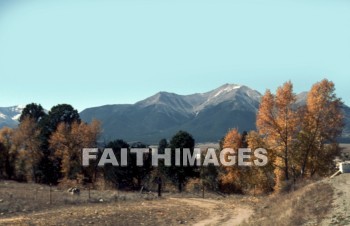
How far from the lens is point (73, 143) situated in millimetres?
80562

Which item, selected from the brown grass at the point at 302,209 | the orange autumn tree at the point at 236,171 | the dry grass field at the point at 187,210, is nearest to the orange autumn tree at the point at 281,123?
the dry grass field at the point at 187,210

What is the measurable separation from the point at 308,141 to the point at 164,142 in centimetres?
4358

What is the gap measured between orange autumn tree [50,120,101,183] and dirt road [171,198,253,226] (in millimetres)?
35647

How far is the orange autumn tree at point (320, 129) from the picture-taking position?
152ft

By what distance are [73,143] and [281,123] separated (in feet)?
156

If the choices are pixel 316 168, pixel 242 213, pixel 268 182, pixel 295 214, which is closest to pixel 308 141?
pixel 316 168

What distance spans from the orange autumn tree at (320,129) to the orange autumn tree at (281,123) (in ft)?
4.17

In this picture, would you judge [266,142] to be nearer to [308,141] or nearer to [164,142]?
[308,141]

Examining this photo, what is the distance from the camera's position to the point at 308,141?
155 ft

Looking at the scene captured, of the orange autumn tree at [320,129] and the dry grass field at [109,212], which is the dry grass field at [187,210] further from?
the orange autumn tree at [320,129]

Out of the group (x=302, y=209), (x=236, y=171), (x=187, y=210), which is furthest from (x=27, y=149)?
(x=302, y=209)

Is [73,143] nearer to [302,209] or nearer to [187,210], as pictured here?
[187,210]

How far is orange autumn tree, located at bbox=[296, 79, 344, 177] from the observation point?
152 feet

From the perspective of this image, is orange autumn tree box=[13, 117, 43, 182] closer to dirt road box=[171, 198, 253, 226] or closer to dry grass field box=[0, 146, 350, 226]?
dry grass field box=[0, 146, 350, 226]
